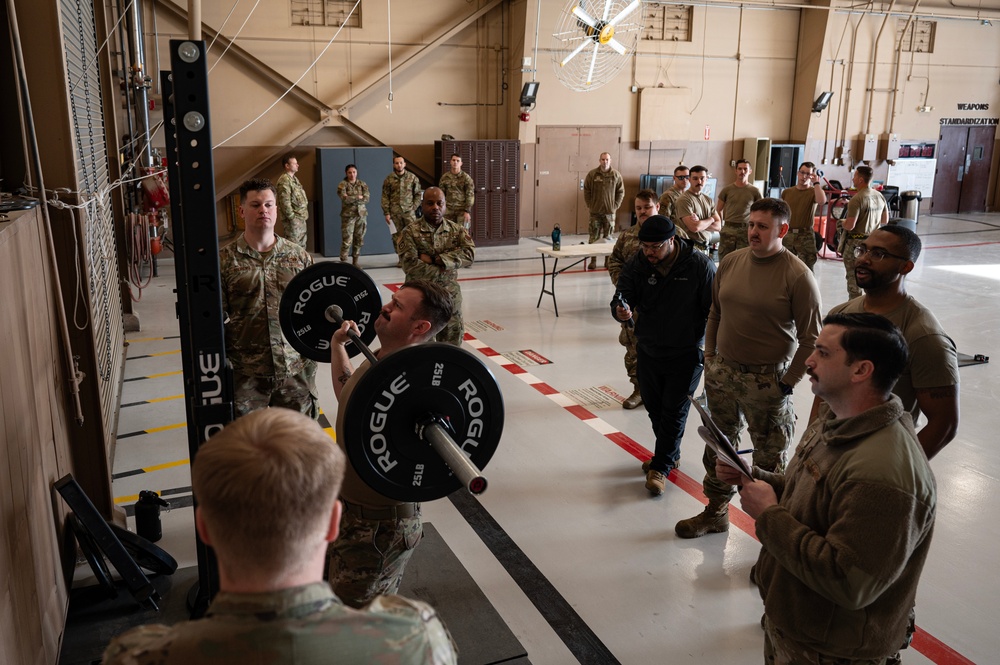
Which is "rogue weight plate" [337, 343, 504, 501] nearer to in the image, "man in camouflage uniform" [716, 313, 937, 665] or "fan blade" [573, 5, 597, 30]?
"man in camouflage uniform" [716, 313, 937, 665]

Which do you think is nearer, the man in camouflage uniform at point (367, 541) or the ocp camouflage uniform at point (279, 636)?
the ocp camouflage uniform at point (279, 636)

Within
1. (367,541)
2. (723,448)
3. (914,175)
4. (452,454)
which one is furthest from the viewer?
(914,175)

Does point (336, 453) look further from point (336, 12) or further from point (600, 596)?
point (336, 12)

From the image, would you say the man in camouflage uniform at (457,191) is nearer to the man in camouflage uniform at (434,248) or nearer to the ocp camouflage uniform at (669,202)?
the ocp camouflage uniform at (669,202)

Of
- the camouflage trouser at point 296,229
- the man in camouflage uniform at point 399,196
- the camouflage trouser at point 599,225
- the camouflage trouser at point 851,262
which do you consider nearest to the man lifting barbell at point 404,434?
the camouflage trouser at point 851,262

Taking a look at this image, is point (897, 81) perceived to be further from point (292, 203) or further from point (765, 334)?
point (765, 334)

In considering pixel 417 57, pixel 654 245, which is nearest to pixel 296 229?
pixel 417 57

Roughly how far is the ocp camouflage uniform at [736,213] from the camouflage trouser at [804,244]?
2.13ft

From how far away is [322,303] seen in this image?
3582 mm

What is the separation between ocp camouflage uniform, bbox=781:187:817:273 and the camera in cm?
988

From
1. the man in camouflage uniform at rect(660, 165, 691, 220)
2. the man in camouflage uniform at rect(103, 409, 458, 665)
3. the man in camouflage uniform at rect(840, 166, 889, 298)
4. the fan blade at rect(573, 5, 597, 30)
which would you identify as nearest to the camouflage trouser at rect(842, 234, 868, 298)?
the man in camouflage uniform at rect(840, 166, 889, 298)

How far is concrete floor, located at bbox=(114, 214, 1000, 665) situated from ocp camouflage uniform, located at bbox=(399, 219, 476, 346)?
1.13 meters

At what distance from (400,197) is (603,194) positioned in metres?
3.30

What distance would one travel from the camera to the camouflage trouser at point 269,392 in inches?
165
